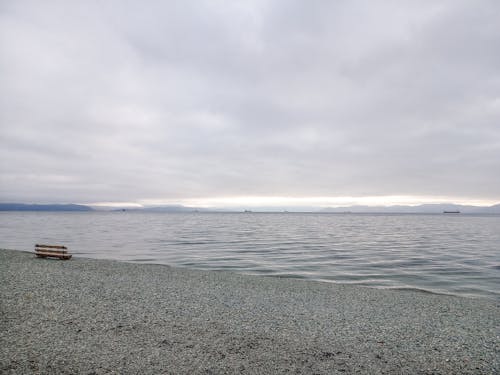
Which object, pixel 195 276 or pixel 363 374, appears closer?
pixel 363 374

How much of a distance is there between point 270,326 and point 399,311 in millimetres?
6550

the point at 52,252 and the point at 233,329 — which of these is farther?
the point at 52,252

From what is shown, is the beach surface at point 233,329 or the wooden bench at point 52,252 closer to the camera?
the beach surface at point 233,329

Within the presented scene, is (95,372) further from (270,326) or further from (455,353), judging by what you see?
(455,353)

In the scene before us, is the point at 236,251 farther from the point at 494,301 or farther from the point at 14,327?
the point at 14,327

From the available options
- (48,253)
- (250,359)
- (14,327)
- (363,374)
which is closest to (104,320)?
(14,327)

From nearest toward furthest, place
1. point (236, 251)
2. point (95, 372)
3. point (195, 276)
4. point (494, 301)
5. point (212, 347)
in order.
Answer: point (95, 372) < point (212, 347) < point (494, 301) < point (195, 276) < point (236, 251)

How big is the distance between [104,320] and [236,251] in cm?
2483

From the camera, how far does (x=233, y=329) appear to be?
1035 centimetres

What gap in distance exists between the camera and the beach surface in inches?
313

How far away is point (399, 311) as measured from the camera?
44.0 feet

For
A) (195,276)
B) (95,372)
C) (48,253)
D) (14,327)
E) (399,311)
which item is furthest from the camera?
(48,253)

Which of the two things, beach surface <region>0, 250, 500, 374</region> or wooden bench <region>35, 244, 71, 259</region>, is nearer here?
beach surface <region>0, 250, 500, 374</region>

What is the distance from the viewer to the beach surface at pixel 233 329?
796cm
